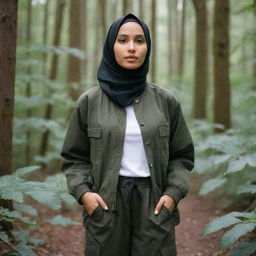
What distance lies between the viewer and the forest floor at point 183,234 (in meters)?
4.98

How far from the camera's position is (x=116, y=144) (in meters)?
2.72

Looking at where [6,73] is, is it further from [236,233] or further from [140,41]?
[236,233]

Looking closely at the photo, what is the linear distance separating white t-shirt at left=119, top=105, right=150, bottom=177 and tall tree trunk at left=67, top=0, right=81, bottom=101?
772cm

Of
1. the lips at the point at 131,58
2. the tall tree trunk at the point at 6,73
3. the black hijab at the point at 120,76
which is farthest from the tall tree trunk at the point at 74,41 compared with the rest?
the lips at the point at 131,58

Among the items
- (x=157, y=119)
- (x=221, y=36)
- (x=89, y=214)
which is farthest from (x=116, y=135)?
(x=221, y=36)

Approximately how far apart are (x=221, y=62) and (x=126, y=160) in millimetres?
6354

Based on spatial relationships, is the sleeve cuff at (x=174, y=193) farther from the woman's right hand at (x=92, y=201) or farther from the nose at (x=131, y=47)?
the nose at (x=131, y=47)

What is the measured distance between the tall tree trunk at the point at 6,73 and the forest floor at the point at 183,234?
1268mm

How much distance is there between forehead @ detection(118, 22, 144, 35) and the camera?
9.11ft

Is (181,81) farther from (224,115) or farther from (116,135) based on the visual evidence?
(116,135)

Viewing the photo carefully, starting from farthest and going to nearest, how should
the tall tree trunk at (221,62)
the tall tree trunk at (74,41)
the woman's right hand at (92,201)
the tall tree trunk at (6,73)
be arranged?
the tall tree trunk at (74,41) < the tall tree trunk at (221,62) < the tall tree trunk at (6,73) < the woman's right hand at (92,201)

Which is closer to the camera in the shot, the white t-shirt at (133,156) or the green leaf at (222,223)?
the white t-shirt at (133,156)

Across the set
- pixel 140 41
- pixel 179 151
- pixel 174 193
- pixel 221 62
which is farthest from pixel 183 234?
pixel 221 62

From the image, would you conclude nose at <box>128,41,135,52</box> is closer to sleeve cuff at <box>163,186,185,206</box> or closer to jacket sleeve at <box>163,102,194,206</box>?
jacket sleeve at <box>163,102,194,206</box>
